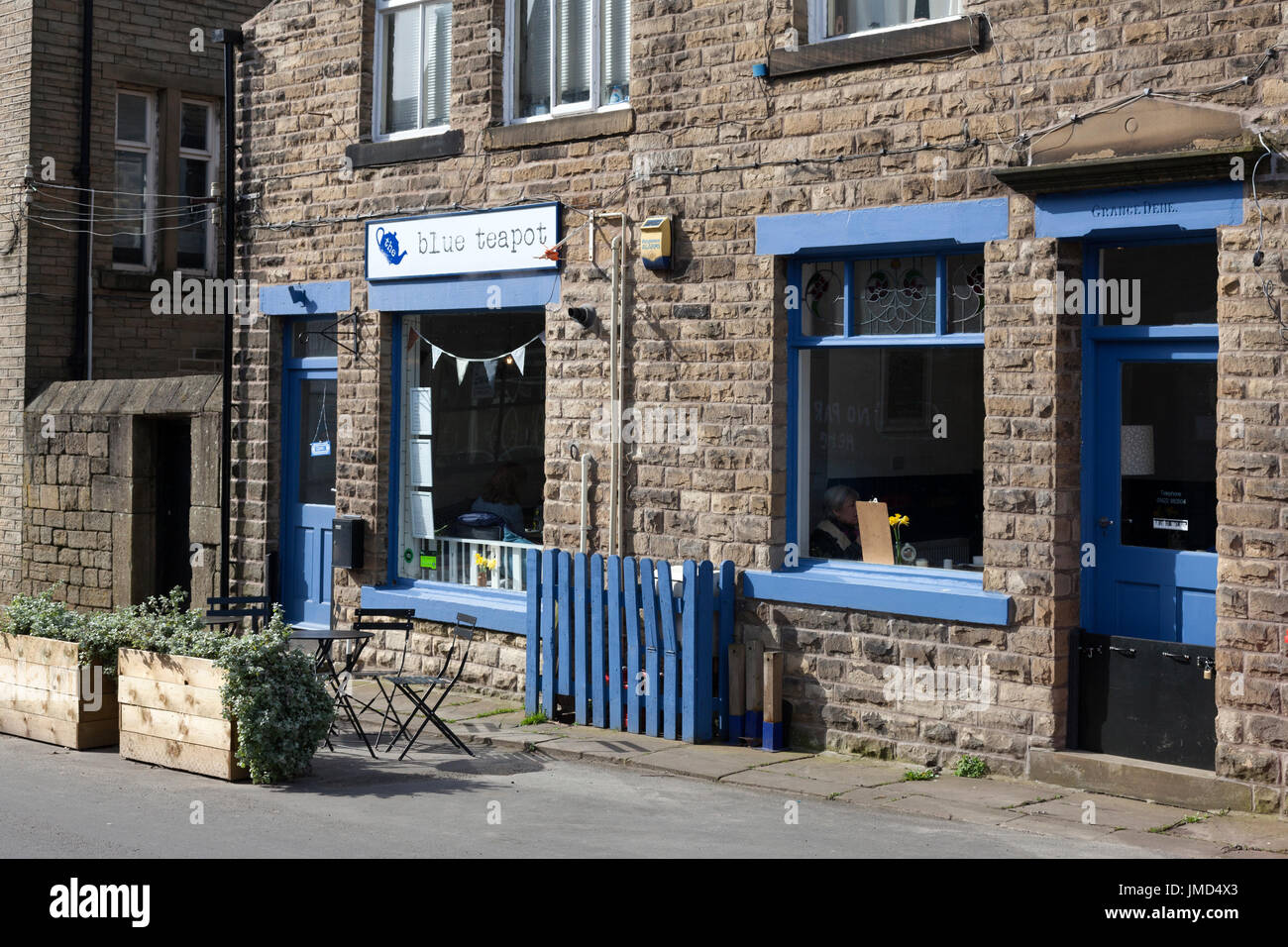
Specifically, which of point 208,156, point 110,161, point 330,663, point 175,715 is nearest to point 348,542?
point 330,663

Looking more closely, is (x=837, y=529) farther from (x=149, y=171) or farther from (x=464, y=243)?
(x=149, y=171)

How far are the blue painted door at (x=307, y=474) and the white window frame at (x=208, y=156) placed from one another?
4.01 metres

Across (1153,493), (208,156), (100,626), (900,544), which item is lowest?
(100,626)

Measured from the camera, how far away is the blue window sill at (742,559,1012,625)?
916 centimetres

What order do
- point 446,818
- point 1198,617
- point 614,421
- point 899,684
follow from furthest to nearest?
point 614,421
point 899,684
point 1198,617
point 446,818

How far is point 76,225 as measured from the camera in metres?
16.2

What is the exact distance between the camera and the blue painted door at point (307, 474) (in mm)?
13703

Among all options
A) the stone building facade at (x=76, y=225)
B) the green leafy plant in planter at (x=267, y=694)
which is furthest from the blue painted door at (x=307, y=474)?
the green leafy plant in planter at (x=267, y=694)

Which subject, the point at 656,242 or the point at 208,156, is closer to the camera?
the point at 656,242

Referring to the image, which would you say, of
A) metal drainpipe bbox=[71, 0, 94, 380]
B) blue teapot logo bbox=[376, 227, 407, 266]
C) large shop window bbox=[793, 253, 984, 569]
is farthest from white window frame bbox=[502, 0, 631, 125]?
metal drainpipe bbox=[71, 0, 94, 380]

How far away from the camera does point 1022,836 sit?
7.71 m

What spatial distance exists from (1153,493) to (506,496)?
18.0 ft

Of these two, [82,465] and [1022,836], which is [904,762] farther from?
[82,465]

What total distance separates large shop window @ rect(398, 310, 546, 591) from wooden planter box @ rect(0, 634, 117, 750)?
134 inches
